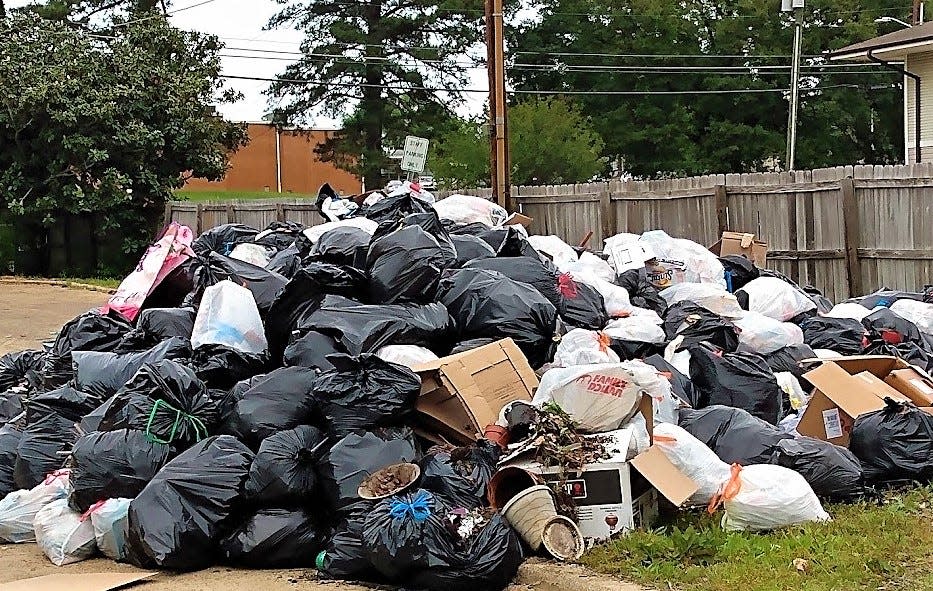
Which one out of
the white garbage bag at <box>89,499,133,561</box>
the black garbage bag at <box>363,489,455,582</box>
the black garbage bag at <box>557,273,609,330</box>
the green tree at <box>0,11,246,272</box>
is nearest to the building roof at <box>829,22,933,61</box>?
the green tree at <box>0,11,246,272</box>

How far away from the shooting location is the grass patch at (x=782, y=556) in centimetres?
412

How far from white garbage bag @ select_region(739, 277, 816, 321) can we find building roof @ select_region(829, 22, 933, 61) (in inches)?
584

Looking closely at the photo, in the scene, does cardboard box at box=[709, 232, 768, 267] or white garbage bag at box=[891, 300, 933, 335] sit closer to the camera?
white garbage bag at box=[891, 300, 933, 335]

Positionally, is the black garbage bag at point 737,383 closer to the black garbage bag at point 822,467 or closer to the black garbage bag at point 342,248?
the black garbage bag at point 822,467

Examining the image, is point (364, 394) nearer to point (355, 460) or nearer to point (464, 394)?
point (355, 460)

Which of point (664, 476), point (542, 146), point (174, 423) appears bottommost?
point (664, 476)

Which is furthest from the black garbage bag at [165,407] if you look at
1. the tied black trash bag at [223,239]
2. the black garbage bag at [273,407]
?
the tied black trash bag at [223,239]

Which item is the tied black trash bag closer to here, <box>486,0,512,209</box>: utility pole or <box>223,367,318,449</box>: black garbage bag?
<box>223,367,318,449</box>: black garbage bag

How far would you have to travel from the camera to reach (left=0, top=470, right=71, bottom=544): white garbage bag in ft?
18.0

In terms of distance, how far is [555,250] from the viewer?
27.8 ft

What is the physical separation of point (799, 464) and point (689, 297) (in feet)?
8.05

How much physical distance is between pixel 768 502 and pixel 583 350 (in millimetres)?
1470

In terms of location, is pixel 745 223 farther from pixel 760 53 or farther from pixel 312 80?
pixel 760 53

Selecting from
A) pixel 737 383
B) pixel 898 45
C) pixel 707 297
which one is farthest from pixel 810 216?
pixel 898 45
